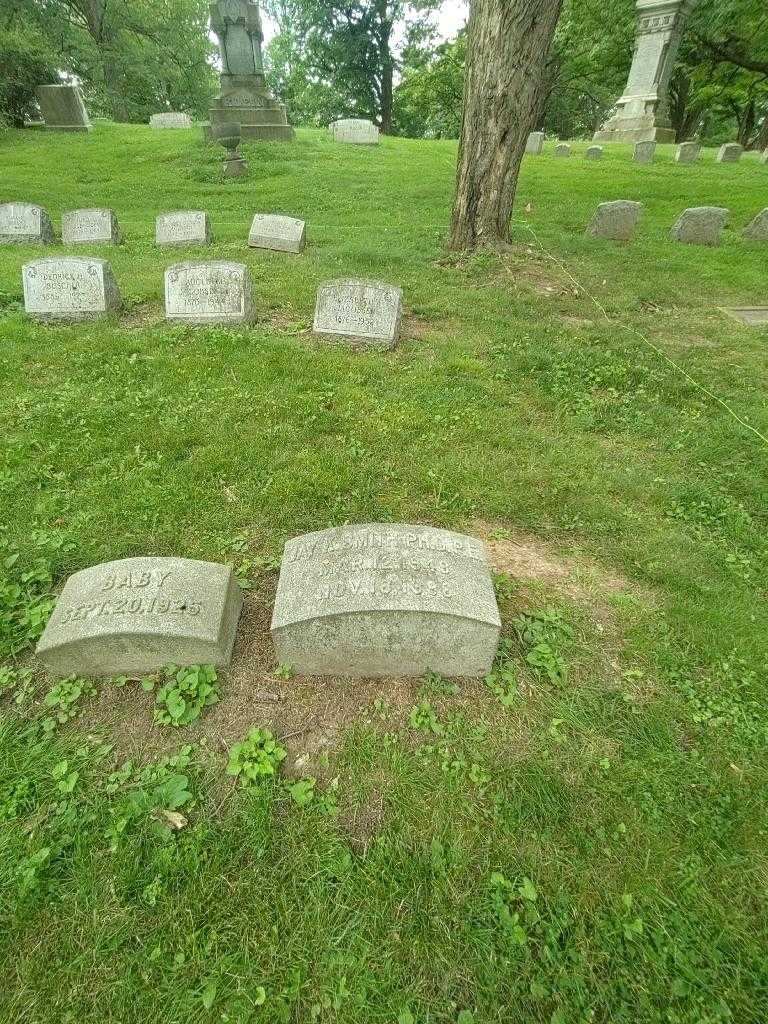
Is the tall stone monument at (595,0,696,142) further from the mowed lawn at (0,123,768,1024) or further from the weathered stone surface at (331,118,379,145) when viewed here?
the mowed lawn at (0,123,768,1024)

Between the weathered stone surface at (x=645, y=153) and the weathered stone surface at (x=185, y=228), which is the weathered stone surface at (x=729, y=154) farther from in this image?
the weathered stone surface at (x=185, y=228)

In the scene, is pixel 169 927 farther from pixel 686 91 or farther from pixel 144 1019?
pixel 686 91

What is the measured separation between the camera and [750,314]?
720cm

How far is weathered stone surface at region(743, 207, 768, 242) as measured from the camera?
984 centimetres

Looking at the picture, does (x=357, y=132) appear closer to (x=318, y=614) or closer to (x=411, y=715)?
(x=318, y=614)

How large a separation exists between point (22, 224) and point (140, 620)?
419 inches

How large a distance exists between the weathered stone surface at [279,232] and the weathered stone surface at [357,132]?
14096 millimetres

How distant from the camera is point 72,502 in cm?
362

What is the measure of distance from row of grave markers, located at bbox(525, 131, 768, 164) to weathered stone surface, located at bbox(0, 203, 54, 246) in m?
14.7

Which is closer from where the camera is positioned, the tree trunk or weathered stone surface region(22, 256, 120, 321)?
weathered stone surface region(22, 256, 120, 321)

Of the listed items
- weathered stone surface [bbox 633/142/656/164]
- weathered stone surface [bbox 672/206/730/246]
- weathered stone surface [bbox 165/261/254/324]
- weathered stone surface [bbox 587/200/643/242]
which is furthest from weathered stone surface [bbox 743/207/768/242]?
weathered stone surface [bbox 633/142/656/164]

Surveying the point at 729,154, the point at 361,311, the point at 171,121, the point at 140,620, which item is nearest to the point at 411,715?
the point at 140,620

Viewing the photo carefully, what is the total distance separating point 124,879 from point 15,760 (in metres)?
0.78

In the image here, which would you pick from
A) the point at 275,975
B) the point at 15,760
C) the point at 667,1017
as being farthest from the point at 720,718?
the point at 15,760
